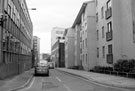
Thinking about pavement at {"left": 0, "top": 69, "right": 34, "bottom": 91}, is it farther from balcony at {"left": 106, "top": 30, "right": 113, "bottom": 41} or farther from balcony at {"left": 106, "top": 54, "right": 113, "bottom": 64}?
balcony at {"left": 106, "top": 30, "right": 113, "bottom": 41}

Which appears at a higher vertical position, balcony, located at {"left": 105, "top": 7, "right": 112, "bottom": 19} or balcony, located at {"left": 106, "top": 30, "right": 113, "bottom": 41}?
balcony, located at {"left": 105, "top": 7, "right": 112, "bottom": 19}

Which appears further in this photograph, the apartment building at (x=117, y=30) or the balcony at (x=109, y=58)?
the balcony at (x=109, y=58)

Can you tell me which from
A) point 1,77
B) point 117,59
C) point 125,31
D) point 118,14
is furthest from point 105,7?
point 1,77

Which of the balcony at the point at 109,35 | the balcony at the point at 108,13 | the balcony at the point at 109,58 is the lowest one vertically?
the balcony at the point at 109,58

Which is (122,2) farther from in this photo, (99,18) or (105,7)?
(99,18)

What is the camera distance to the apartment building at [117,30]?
22.3 metres

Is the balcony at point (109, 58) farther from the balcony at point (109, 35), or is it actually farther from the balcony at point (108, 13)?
the balcony at point (108, 13)

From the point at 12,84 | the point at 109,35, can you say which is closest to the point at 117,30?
the point at 109,35

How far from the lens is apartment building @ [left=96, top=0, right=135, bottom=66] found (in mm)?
22264

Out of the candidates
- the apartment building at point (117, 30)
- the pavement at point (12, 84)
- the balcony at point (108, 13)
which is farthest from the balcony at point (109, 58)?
the pavement at point (12, 84)

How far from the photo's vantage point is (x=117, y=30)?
25047mm

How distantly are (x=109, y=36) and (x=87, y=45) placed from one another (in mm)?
8657

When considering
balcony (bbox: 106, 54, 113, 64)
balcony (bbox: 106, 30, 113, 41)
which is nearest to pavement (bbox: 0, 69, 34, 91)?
balcony (bbox: 106, 54, 113, 64)

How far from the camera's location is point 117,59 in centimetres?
2478
